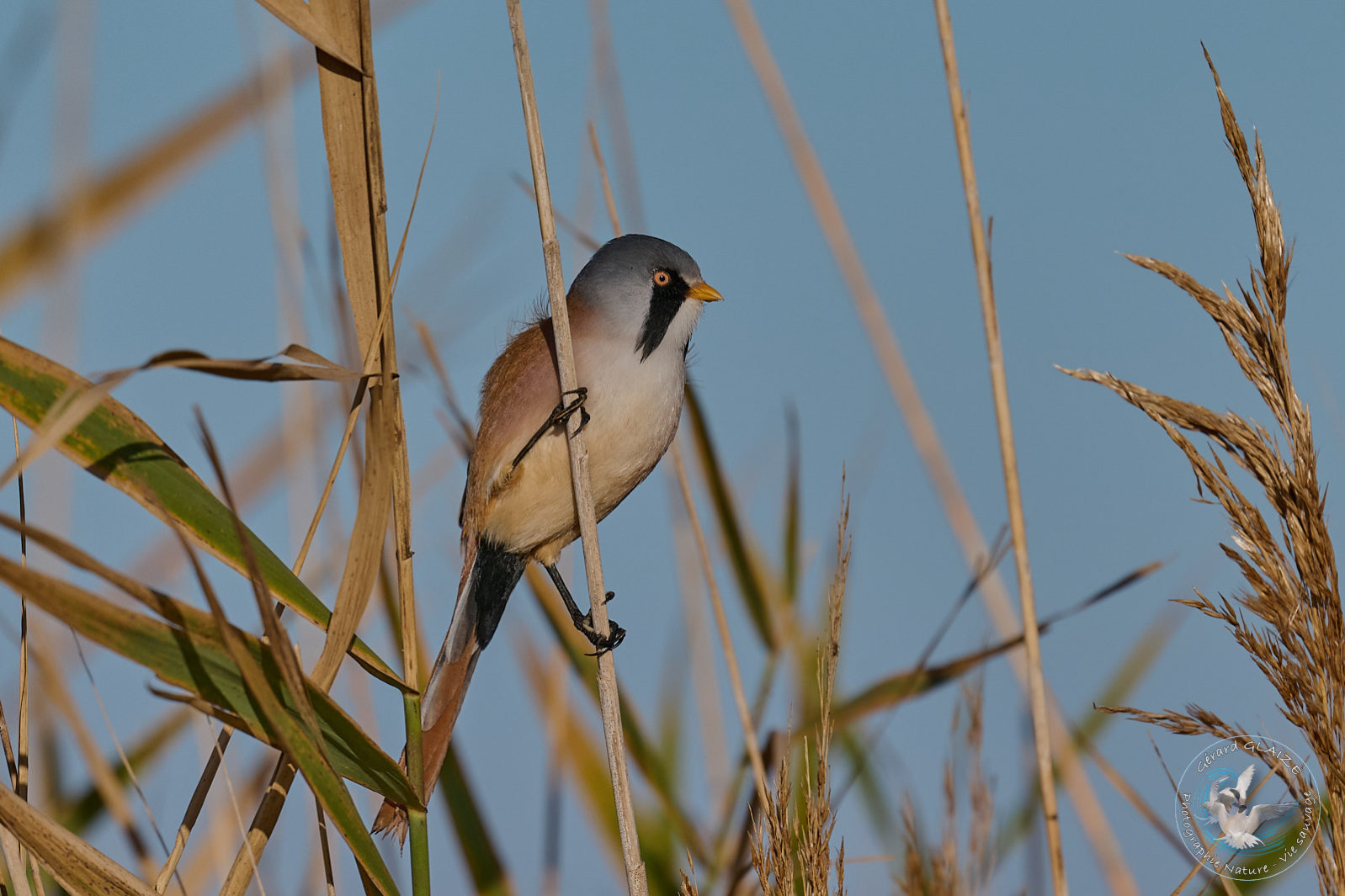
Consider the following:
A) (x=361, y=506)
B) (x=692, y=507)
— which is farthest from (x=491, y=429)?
(x=361, y=506)

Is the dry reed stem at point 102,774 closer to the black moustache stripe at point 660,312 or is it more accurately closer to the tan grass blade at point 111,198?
the tan grass blade at point 111,198

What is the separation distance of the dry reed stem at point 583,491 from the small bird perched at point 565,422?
0.18 metres

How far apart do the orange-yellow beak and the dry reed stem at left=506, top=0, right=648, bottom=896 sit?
493mm

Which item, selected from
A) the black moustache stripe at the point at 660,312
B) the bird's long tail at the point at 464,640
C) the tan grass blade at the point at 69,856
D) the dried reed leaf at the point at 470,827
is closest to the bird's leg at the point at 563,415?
the black moustache stripe at the point at 660,312

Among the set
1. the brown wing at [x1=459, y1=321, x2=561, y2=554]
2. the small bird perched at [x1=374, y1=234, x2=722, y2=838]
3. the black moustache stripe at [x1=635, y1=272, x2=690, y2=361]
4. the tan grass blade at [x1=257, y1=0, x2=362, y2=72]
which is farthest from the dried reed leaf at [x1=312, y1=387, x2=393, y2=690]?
the black moustache stripe at [x1=635, y1=272, x2=690, y2=361]

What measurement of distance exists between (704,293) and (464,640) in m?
0.84

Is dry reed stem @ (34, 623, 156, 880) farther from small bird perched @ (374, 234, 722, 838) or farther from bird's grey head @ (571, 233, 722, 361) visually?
bird's grey head @ (571, 233, 722, 361)

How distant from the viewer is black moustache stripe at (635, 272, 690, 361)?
1.98m

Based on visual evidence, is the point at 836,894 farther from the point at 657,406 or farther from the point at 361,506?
the point at 657,406

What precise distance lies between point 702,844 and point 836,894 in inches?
28.9

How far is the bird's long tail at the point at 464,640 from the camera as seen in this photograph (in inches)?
67.2

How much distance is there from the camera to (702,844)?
204 cm

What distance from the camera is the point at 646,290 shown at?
6.68 feet

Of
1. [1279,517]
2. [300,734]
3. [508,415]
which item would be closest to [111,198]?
[508,415]
